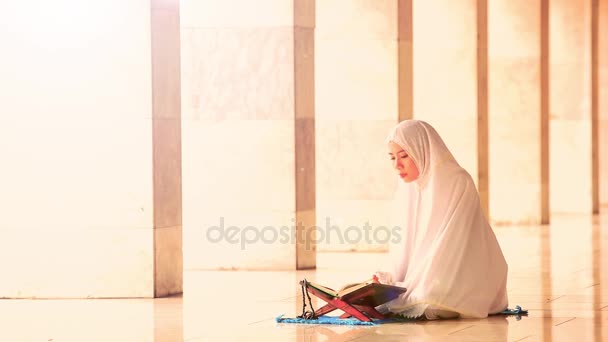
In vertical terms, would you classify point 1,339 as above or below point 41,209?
below

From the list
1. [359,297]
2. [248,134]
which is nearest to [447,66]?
[248,134]

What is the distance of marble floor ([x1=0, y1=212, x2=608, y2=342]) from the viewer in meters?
8.75

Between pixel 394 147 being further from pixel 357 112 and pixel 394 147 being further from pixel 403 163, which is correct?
pixel 357 112

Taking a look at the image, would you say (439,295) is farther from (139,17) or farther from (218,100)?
(218,100)

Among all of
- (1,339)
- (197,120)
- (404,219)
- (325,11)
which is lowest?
(1,339)

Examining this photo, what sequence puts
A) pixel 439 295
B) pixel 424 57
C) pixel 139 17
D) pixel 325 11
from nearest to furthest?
1. pixel 439 295
2. pixel 139 17
3. pixel 325 11
4. pixel 424 57

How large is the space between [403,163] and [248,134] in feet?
16.1

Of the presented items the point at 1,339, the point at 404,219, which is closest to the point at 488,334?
the point at 404,219

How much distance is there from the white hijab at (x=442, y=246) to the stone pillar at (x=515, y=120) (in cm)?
1303

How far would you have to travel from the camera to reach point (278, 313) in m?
10.2

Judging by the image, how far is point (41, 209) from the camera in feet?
38.3

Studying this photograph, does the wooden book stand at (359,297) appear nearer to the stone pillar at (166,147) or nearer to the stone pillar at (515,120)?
the stone pillar at (166,147)

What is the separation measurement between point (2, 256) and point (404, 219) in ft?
12.7

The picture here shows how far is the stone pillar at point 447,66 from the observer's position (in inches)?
790
